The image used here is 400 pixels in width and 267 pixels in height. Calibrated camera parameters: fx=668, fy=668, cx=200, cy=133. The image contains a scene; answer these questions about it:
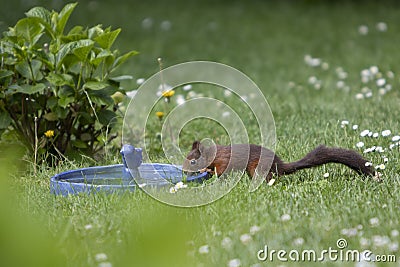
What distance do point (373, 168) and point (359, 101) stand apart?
250 cm

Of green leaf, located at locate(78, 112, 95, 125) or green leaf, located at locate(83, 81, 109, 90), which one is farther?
green leaf, located at locate(78, 112, 95, 125)

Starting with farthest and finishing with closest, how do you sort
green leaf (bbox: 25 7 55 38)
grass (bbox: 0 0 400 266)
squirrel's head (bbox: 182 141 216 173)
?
1. green leaf (bbox: 25 7 55 38)
2. squirrel's head (bbox: 182 141 216 173)
3. grass (bbox: 0 0 400 266)

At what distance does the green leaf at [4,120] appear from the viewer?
11.6 ft

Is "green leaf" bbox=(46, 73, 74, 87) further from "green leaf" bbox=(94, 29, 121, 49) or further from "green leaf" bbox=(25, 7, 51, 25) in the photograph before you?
"green leaf" bbox=(25, 7, 51, 25)

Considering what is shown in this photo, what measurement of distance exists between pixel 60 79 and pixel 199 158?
0.88 metres

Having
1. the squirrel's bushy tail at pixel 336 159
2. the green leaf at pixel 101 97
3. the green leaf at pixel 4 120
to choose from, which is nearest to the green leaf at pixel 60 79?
the green leaf at pixel 101 97

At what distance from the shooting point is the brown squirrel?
2.93m

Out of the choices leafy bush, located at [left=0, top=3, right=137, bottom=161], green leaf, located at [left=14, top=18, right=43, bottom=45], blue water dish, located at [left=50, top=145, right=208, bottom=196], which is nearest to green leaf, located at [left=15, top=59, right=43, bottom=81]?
leafy bush, located at [left=0, top=3, right=137, bottom=161]

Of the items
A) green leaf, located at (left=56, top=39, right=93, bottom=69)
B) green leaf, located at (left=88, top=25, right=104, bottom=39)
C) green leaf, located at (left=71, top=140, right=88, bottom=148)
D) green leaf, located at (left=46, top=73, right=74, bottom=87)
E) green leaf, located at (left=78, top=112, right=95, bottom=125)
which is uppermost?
green leaf, located at (left=88, top=25, right=104, bottom=39)

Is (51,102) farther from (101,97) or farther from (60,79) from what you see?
(101,97)

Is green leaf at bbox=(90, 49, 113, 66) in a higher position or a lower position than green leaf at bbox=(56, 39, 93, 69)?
lower

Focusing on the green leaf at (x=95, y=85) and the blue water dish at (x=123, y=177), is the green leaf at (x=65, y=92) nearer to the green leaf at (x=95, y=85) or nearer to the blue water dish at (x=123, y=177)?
the green leaf at (x=95, y=85)

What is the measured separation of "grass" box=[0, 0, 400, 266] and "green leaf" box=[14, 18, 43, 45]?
0.62 meters

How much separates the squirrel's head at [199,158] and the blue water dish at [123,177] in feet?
0.13
